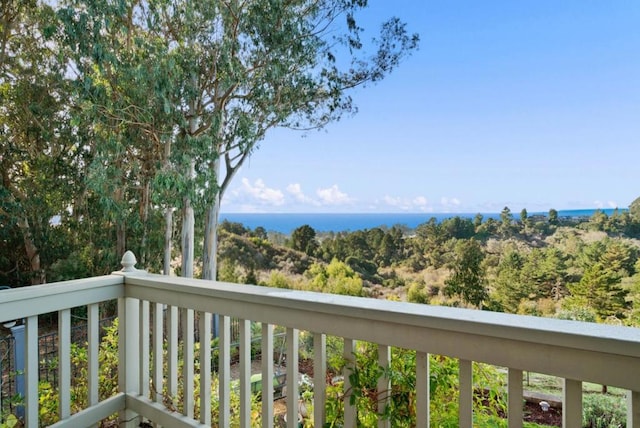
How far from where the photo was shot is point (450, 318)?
883 millimetres

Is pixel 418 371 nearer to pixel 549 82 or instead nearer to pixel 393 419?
pixel 393 419

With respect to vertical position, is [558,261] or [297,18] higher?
[297,18]

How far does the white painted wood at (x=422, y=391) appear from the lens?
97 centimetres

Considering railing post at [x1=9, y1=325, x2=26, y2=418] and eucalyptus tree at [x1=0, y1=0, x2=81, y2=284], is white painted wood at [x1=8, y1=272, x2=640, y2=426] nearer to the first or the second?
railing post at [x1=9, y1=325, x2=26, y2=418]

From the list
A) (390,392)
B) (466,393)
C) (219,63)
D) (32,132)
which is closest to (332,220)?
(219,63)

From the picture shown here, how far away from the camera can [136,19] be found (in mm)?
3875

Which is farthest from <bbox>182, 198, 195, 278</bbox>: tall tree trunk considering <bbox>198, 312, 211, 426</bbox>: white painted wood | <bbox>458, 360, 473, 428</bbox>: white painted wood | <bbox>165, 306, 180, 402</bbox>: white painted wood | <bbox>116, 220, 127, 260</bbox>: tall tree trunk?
<bbox>458, 360, 473, 428</bbox>: white painted wood

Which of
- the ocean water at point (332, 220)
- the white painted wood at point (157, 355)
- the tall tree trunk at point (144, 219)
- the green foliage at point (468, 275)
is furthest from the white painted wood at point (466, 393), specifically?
the tall tree trunk at point (144, 219)

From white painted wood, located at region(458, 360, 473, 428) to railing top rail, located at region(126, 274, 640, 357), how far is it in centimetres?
10

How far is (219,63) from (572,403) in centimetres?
402

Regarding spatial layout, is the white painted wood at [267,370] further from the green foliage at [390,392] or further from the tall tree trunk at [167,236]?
the tall tree trunk at [167,236]

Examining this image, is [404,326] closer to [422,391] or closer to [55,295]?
[422,391]

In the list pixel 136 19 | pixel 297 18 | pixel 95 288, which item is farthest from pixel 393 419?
pixel 136 19

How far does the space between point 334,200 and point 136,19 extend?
296cm
